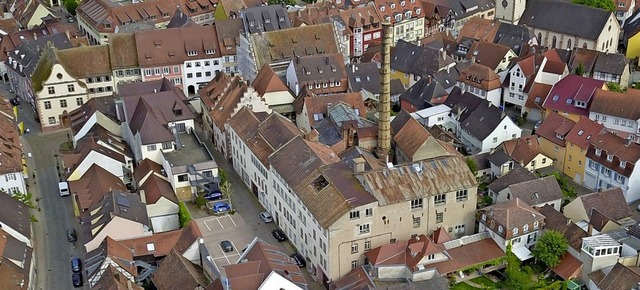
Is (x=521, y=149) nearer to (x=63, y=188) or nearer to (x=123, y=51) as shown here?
(x=63, y=188)

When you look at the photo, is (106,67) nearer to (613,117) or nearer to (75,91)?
(75,91)

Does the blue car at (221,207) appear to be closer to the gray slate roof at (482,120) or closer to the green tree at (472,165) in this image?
the green tree at (472,165)

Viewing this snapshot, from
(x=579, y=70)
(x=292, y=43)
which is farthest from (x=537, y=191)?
(x=292, y=43)

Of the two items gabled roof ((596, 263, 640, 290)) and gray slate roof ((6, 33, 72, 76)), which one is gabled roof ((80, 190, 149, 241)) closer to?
gray slate roof ((6, 33, 72, 76))

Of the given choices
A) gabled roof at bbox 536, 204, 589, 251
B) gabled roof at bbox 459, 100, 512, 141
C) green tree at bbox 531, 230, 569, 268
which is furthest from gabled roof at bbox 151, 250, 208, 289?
gabled roof at bbox 459, 100, 512, 141

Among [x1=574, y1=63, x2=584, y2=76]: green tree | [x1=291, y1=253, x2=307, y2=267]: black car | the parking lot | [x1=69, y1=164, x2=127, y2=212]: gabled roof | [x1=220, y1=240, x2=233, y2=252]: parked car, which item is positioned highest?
[x1=69, y1=164, x2=127, y2=212]: gabled roof
